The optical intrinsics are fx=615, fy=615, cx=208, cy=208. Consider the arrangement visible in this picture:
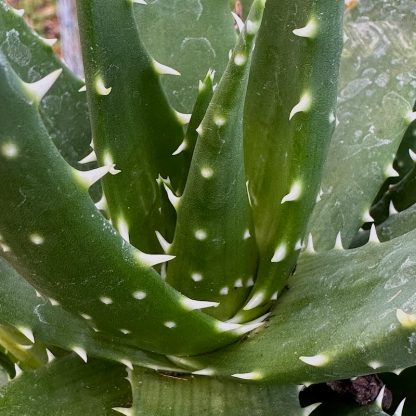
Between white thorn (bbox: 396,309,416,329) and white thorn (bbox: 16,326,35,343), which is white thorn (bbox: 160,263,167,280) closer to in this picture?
white thorn (bbox: 16,326,35,343)

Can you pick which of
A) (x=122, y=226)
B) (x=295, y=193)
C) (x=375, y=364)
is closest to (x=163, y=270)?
(x=122, y=226)

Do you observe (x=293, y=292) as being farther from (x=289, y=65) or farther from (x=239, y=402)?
(x=289, y=65)

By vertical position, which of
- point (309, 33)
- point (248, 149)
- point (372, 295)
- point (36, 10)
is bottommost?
point (372, 295)

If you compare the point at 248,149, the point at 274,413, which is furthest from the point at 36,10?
the point at 274,413

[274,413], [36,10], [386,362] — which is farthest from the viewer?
[36,10]

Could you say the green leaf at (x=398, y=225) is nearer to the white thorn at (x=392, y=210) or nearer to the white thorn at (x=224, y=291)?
the white thorn at (x=392, y=210)

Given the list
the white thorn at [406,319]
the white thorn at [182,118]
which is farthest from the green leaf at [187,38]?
the white thorn at [406,319]

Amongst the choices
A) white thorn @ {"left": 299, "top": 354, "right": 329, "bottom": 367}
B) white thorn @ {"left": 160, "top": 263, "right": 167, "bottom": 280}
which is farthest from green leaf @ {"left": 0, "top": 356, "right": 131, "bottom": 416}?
white thorn @ {"left": 299, "top": 354, "right": 329, "bottom": 367}
